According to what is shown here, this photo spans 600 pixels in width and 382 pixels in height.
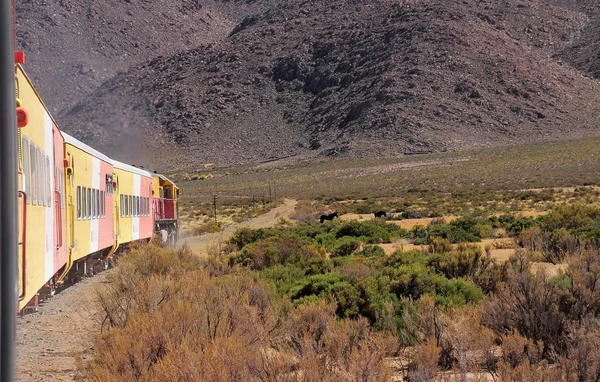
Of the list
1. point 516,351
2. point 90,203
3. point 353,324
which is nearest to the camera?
point 516,351

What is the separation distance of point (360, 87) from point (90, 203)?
9072cm

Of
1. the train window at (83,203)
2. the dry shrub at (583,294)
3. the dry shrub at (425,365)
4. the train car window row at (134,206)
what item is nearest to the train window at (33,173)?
the dry shrub at (425,365)

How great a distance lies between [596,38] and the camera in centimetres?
11319

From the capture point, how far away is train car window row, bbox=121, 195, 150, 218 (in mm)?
22800

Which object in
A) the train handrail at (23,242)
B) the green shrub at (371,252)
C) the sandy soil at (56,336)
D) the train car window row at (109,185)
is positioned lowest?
the sandy soil at (56,336)

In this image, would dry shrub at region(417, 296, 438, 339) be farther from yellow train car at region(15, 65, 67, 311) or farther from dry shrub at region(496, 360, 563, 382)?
yellow train car at region(15, 65, 67, 311)

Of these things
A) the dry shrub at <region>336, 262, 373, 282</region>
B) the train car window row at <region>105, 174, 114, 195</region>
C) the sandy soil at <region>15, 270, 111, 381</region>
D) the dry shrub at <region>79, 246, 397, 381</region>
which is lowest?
the sandy soil at <region>15, 270, 111, 381</region>

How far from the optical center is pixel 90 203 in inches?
639

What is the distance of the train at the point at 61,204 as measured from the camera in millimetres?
7250

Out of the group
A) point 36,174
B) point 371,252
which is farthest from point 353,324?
point 371,252

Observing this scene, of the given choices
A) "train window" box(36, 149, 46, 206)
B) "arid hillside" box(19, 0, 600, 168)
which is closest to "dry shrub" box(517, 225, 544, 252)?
"train window" box(36, 149, 46, 206)

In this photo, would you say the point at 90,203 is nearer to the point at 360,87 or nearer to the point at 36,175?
the point at 36,175

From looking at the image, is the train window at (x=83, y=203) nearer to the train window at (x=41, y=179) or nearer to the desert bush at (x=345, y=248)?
the train window at (x=41, y=179)

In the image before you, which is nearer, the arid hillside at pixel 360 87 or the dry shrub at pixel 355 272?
the dry shrub at pixel 355 272
